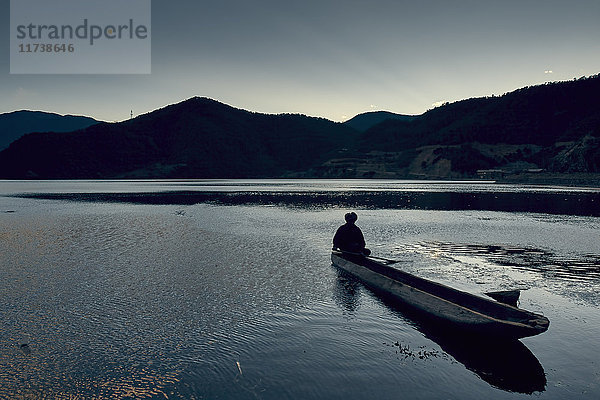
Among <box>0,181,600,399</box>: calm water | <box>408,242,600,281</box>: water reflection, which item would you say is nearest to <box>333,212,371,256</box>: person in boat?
<box>0,181,600,399</box>: calm water

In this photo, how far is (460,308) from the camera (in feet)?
40.9

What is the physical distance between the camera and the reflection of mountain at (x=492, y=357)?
33.0ft

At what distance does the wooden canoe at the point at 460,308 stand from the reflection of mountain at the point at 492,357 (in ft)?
1.55

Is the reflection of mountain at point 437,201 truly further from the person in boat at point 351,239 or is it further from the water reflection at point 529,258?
the person in boat at point 351,239

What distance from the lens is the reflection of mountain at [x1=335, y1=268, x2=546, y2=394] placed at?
10055 mm

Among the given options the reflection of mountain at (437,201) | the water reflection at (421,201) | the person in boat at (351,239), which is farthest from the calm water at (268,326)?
the water reflection at (421,201)

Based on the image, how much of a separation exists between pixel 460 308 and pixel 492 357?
1.58m

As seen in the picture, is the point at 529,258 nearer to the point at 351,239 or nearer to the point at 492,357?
the point at 351,239

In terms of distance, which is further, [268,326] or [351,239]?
[351,239]

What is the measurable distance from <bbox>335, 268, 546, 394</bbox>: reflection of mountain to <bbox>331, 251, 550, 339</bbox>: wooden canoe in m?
0.47

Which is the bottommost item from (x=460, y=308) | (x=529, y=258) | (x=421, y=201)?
(x=529, y=258)

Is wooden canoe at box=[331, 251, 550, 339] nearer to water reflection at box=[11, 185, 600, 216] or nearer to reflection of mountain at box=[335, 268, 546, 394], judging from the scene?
reflection of mountain at box=[335, 268, 546, 394]

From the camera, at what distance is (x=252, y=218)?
165ft

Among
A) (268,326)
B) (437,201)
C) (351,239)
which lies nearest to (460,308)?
(268,326)
